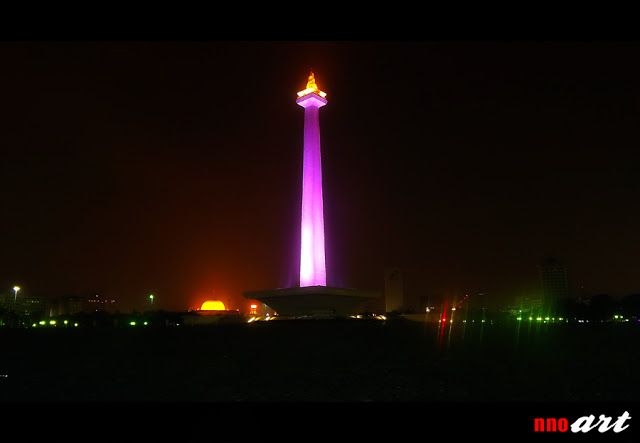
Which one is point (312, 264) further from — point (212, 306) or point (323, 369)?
point (212, 306)

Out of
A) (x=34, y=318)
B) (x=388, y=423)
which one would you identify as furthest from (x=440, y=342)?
(x=34, y=318)

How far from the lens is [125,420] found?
21.6 feet

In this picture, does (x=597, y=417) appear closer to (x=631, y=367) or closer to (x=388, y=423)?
(x=388, y=423)

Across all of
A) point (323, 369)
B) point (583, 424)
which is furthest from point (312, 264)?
point (583, 424)

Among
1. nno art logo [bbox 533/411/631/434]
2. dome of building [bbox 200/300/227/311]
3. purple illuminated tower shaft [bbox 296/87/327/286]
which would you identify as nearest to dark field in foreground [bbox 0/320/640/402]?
nno art logo [bbox 533/411/631/434]

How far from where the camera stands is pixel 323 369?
13.4 meters

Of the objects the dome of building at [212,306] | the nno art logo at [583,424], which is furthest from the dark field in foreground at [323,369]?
the dome of building at [212,306]

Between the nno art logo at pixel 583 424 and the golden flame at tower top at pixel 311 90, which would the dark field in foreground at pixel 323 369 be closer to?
the nno art logo at pixel 583 424

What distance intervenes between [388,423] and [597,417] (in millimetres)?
2181

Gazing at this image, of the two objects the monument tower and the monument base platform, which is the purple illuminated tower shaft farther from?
the monument base platform

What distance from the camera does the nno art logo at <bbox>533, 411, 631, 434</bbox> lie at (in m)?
5.87

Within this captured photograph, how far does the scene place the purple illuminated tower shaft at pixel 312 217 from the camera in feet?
188

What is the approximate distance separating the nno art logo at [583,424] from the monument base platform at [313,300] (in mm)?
45302

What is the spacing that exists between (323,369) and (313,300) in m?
39.1
